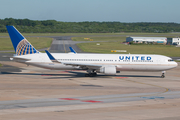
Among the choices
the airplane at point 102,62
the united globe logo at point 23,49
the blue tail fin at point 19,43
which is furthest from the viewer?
the united globe logo at point 23,49

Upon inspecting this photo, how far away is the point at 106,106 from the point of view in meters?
20.8

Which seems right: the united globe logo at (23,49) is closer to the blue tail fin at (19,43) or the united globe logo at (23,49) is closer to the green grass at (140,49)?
the blue tail fin at (19,43)

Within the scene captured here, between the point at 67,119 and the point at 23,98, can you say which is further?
the point at 23,98

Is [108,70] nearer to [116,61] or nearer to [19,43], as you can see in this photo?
[116,61]

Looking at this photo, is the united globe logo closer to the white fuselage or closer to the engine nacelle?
the white fuselage

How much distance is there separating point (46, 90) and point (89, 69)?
12137 mm

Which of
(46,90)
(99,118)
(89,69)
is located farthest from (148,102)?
(89,69)

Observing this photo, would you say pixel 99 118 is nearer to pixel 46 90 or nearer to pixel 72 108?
pixel 72 108

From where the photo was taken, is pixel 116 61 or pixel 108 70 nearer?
pixel 108 70

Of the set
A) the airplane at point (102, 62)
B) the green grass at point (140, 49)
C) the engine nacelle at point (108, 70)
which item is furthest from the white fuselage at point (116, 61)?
the green grass at point (140, 49)

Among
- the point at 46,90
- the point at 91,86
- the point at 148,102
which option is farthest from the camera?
the point at 91,86

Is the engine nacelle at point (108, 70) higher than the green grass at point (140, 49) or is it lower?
lower

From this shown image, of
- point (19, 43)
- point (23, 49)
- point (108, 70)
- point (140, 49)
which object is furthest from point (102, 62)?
point (140, 49)

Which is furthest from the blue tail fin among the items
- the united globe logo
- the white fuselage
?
the white fuselage
